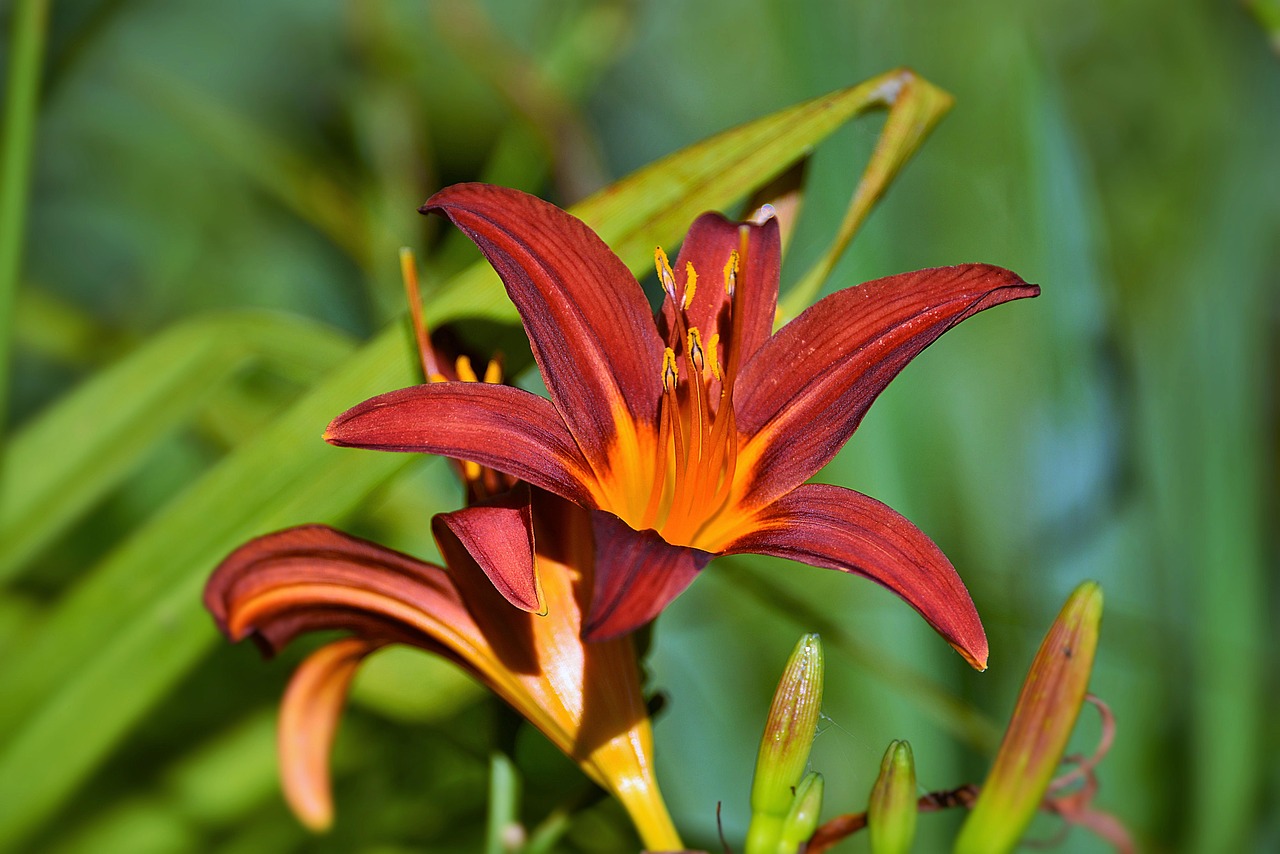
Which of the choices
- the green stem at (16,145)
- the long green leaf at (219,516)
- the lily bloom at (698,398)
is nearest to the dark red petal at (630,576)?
the lily bloom at (698,398)

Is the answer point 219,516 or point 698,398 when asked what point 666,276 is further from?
point 219,516

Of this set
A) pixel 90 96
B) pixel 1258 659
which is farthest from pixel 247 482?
pixel 90 96

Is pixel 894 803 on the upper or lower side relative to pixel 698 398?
lower

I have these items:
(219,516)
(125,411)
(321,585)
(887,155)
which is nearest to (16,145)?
(125,411)

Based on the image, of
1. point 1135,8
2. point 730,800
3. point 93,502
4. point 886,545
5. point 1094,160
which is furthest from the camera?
point 1135,8

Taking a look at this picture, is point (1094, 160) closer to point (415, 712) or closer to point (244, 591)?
point (415, 712)

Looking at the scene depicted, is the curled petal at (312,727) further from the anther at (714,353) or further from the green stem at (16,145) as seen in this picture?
the green stem at (16,145)
